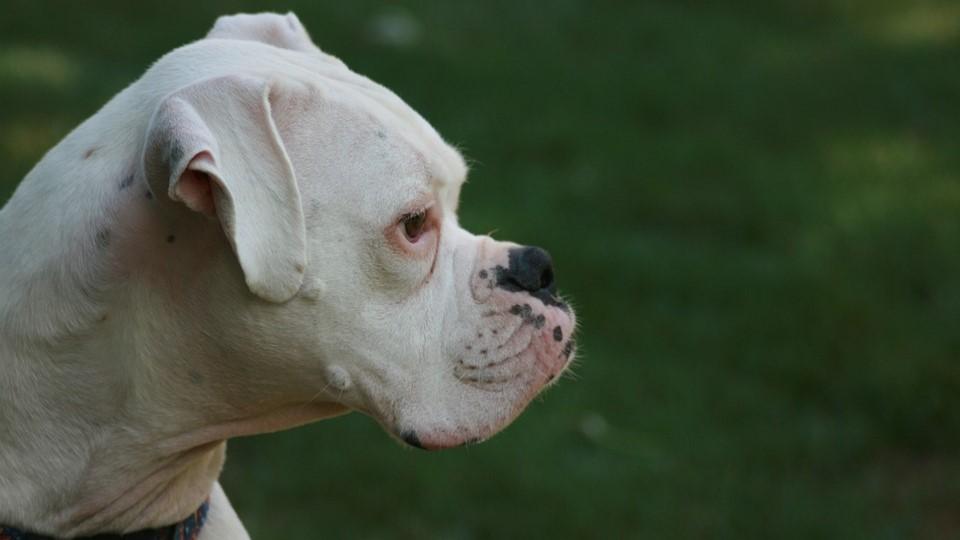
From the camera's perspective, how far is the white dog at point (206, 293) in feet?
9.75

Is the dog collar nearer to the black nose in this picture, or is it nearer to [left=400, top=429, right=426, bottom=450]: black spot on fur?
[left=400, top=429, right=426, bottom=450]: black spot on fur

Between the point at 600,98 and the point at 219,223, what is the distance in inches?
263

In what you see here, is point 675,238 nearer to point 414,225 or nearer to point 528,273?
point 528,273

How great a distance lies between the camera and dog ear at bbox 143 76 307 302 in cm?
276

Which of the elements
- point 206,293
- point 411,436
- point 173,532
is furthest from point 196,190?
point 173,532

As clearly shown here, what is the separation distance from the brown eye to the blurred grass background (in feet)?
7.61

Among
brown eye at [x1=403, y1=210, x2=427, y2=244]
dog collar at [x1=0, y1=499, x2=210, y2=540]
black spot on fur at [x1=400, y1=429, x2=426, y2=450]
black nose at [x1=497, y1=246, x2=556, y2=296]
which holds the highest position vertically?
brown eye at [x1=403, y1=210, x2=427, y2=244]

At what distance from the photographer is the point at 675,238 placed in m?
7.69

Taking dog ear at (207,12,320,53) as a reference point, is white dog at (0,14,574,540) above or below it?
below

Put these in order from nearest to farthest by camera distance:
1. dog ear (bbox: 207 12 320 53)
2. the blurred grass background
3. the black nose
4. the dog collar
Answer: the dog collar < the black nose < dog ear (bbox: 207 12 320 53) < the blurred grass background

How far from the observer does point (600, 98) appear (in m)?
9.43

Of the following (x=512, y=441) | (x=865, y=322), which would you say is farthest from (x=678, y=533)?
(x=865, y=322)

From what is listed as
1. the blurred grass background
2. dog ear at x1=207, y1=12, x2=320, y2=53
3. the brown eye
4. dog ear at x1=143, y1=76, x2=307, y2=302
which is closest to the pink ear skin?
dog ear at x1=143, y1=76, x2=307, y2=302

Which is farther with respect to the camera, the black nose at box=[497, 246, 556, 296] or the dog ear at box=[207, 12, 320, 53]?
the dog ear at box=[207, 12, 320, 53]
